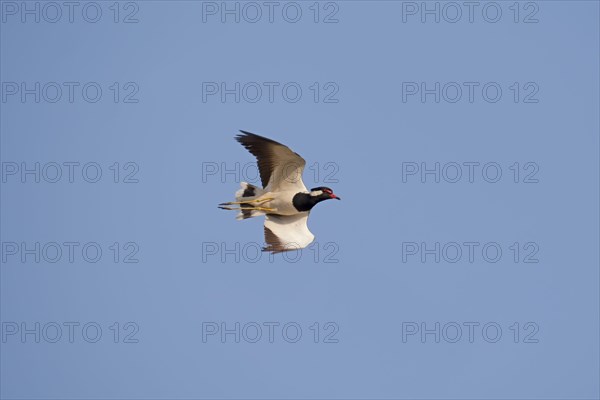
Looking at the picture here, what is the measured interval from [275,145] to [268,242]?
2.42 metres

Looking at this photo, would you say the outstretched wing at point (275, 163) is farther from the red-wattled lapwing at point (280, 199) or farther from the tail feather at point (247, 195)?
the tail feather at point (247, 195)

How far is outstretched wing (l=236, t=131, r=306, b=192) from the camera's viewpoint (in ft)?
98.9

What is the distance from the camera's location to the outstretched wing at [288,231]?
31156mm

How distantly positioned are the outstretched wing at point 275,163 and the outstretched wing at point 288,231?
77 cm

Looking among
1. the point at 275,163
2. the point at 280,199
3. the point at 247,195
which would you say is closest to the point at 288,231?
the point at 280,199

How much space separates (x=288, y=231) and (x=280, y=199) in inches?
34.2

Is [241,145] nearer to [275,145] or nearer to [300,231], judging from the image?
[275,145]

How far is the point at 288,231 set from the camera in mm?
31547

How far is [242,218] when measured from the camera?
102 ft

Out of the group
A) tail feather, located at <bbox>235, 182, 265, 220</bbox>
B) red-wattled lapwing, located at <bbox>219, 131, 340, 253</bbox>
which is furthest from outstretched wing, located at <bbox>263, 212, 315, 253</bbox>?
tail feather, located at <bbox>235, 182, 265, 220</bbox>

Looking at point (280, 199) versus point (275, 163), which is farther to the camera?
point (280, 199)

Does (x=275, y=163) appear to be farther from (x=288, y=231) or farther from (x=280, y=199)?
(x=288, y=231)

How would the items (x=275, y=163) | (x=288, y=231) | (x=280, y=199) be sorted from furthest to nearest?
(x=288, y=231) < (x=280, y=199) < (x=275, y=163)

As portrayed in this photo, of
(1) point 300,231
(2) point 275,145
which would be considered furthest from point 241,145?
(1) point 300,231
